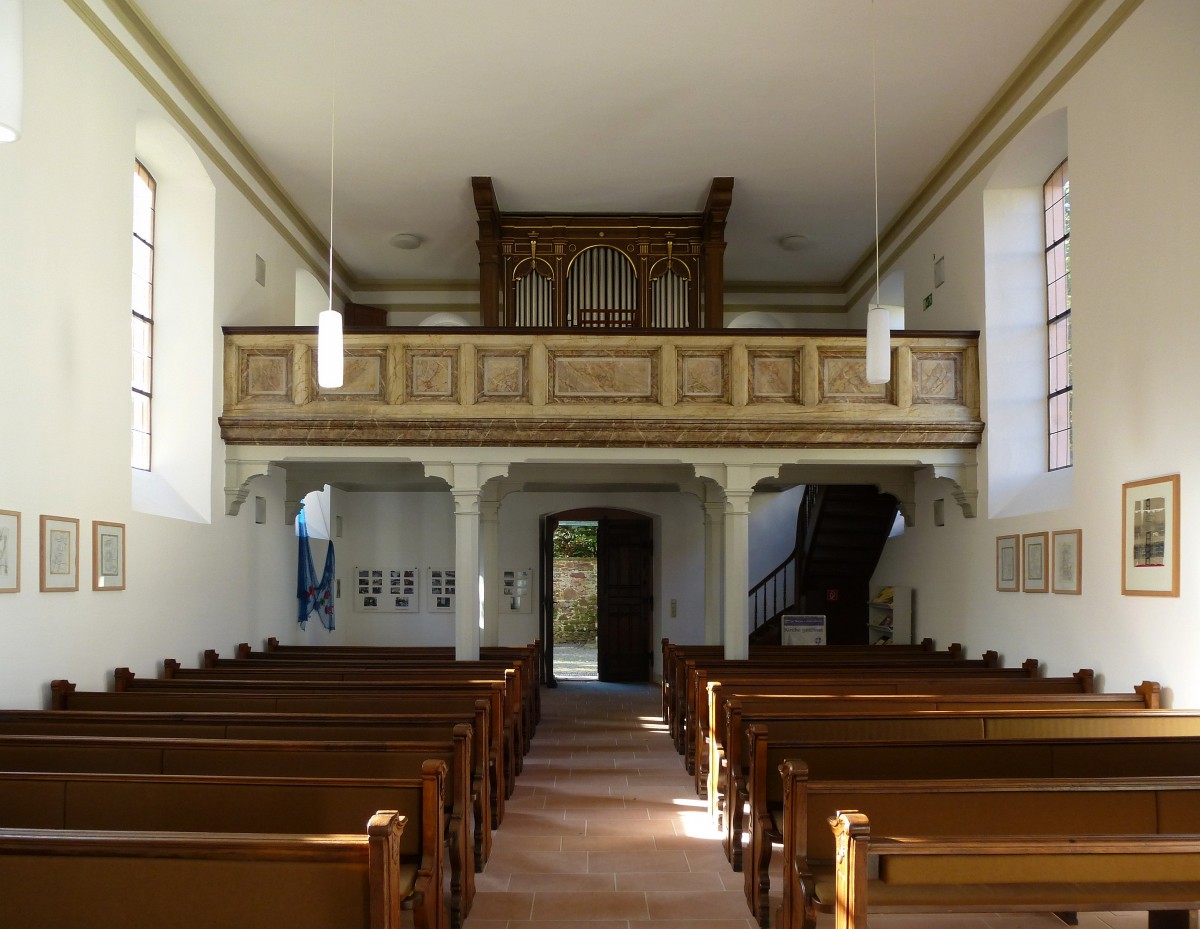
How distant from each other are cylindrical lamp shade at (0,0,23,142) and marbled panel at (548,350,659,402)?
7.41 meters

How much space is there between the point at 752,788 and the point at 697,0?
6.09 metres

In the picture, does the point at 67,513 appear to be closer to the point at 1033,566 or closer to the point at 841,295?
the point at 1033,566

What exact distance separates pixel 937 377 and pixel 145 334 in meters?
7.70

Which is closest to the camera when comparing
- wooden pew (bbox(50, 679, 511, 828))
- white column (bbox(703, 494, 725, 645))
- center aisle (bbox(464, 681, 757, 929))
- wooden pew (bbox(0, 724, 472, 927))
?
wooden pew (bbox(0, 724, 472, 927))

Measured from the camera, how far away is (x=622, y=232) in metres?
13.2

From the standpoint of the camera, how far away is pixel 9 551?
6773 mm

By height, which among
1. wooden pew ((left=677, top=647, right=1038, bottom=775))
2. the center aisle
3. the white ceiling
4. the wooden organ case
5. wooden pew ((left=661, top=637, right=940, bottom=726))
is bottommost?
the center aisle

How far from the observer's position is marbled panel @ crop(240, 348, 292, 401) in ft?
35.2

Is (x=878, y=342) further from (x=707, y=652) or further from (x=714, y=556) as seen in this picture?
(x=714, y=556)

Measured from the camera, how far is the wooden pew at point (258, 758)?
508 centimetres

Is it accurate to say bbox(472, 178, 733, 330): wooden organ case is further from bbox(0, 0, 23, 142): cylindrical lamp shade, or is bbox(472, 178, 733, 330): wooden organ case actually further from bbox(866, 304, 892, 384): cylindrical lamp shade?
bbox(0, 0, 23, 142): cylindrical lamp shade

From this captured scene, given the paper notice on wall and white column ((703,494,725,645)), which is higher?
white column ((703,494,725,645))

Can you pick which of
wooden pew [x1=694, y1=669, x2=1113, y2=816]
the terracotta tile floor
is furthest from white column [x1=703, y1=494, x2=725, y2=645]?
wooden pew [x1=694, y1=669, x2=1113, y2=816]

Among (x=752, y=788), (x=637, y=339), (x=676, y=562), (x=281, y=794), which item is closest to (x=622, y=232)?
(x=637, y=339)
